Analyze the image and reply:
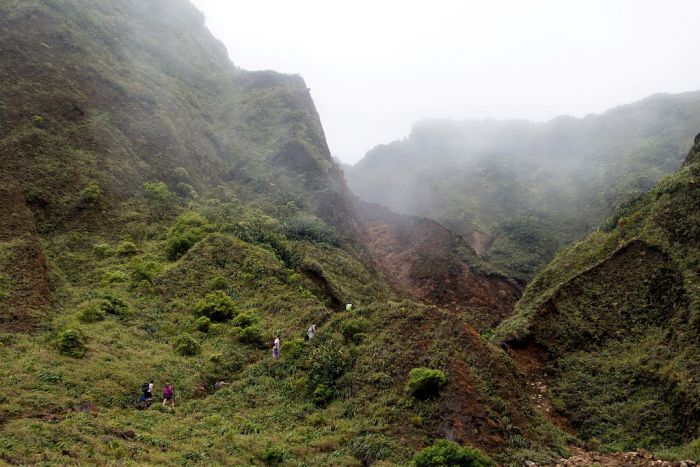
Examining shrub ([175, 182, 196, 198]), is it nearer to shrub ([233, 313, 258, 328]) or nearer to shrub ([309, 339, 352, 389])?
shrub ([233, 313, 258, 328])

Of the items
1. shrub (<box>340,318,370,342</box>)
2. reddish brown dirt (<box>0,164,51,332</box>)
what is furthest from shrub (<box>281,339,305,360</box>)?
reddish brown dirt (<box>0,164,51,332</box>)

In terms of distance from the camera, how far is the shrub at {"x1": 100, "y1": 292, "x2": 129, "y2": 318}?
22547 millimetres

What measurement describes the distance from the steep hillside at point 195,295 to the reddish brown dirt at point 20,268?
0.32ft

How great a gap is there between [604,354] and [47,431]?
71.6ft

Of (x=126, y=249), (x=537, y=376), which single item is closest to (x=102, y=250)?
(x=126, y=249)

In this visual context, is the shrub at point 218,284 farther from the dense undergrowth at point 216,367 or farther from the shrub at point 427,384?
the shrub at point 427,384

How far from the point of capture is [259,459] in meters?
14.4

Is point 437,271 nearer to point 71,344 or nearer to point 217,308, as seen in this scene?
point 217,308

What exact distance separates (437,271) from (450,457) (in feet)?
123

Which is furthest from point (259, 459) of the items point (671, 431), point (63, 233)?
point (63, 233)

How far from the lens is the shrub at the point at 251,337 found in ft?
74.8

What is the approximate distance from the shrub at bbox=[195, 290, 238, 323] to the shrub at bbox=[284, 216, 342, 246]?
14835 mm

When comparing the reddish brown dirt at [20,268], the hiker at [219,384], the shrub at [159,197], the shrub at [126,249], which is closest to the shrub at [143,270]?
the shrub at [126,249]

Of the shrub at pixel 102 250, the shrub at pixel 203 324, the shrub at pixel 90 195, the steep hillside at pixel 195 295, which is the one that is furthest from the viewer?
the shrub at pixel 90 195
